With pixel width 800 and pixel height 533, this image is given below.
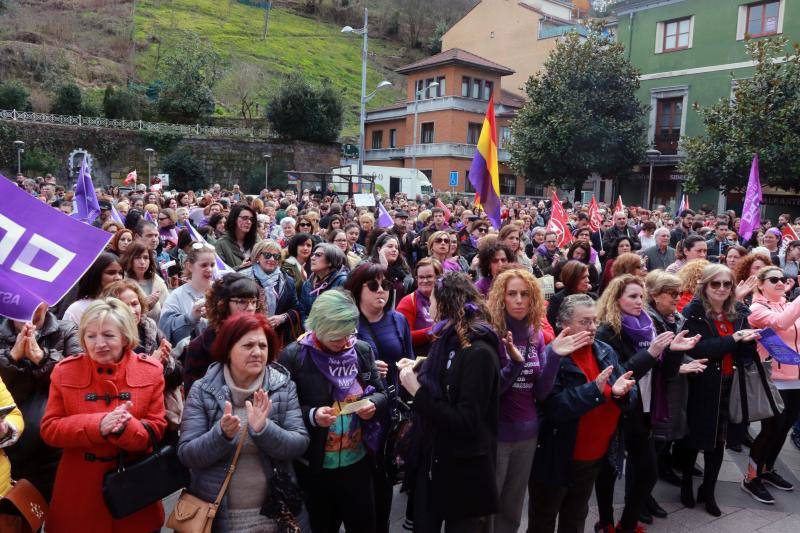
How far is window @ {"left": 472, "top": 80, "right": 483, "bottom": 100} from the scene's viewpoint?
1596 inches

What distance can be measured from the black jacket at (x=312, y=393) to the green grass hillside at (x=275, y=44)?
4402cm

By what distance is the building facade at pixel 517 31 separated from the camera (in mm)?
43019

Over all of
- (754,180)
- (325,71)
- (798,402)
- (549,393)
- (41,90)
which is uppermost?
(325,71)

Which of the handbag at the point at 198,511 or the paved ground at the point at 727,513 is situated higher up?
the handbag at the point at 198,511

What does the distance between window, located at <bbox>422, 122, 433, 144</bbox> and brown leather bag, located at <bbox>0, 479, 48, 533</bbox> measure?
39.9 metres

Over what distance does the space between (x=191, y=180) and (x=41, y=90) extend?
11.8 metres

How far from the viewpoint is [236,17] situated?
64750 mm

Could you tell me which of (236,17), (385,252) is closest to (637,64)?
(385,252)

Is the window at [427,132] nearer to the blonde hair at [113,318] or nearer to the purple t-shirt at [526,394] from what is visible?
the purple t-shirt at [526,394]

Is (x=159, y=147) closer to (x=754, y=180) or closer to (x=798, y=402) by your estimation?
(x=754, y=180)

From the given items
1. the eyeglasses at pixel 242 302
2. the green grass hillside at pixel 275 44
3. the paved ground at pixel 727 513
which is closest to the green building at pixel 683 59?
the green grass hillside at pixel 275 44

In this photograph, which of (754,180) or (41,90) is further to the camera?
(41,90)

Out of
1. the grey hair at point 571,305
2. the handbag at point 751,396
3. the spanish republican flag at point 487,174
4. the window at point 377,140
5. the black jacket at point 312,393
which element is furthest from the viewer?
the window at point 377,140

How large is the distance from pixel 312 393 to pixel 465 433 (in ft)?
2.64
